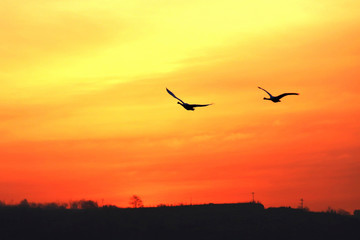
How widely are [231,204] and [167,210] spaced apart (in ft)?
56.8

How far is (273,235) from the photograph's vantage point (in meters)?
183

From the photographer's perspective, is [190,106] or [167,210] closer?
[190,106]

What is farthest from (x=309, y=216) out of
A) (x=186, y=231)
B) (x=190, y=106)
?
(x=190, y=106)

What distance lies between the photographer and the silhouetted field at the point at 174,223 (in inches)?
6575

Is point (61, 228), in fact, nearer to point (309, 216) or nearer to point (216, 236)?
point (216, 236)

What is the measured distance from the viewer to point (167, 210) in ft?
599

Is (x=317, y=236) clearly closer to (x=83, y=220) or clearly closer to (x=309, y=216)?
(x=309, y=216)

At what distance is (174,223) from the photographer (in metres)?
179

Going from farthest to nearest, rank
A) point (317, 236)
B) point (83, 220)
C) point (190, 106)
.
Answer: point (317, 236) < point (83, 220) < point (190, 106)

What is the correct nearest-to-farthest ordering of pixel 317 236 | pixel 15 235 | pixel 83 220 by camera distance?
pixel 15 235 → pixel 83 220 → pixel 317 236

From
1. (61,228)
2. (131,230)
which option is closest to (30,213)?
(61,228)

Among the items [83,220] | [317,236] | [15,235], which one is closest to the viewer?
[15,235]

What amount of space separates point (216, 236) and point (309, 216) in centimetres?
2849

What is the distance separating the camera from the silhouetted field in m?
167
